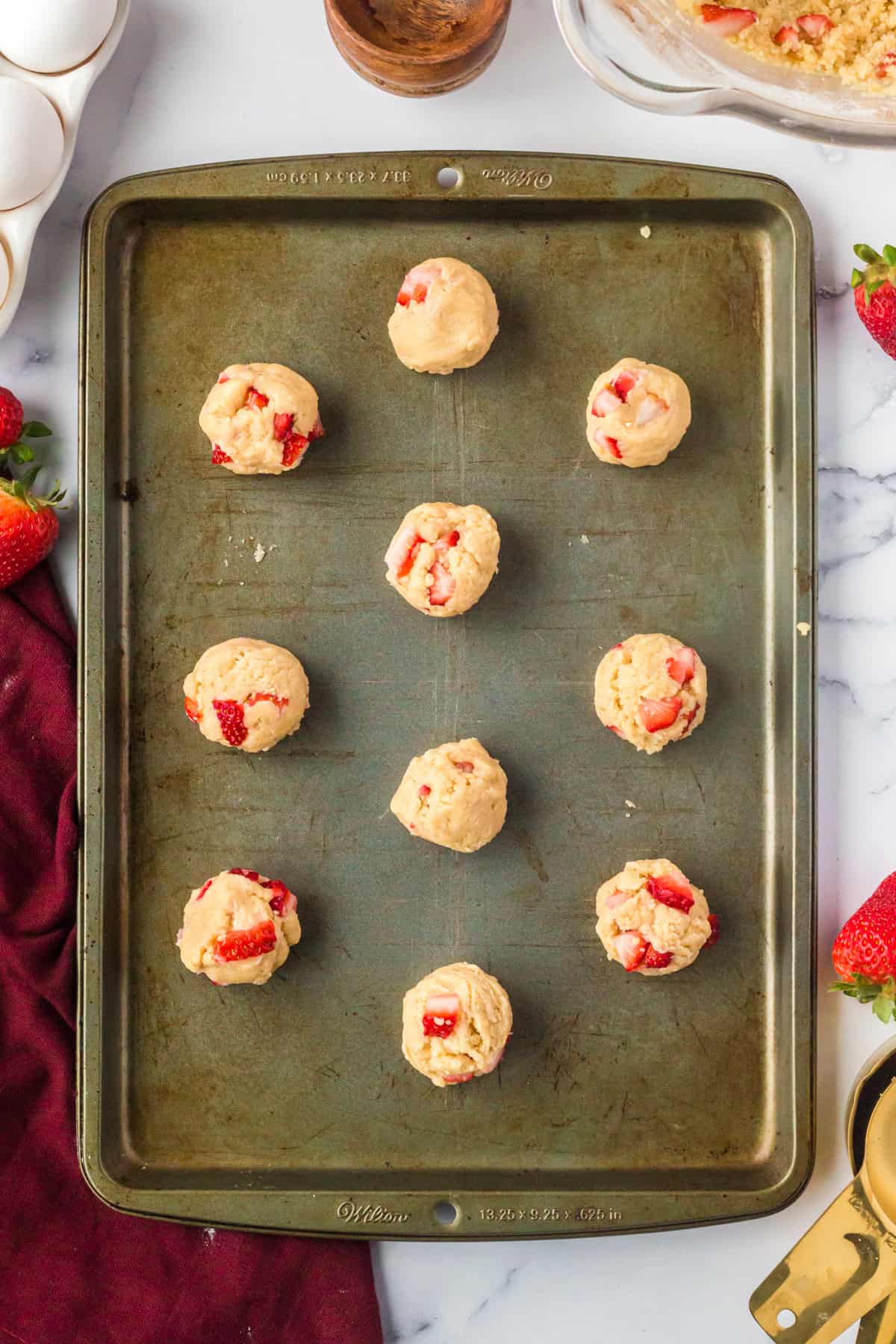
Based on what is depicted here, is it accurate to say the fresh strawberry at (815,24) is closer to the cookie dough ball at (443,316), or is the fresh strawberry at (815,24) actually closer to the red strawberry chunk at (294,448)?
the cookie dough ball at (443,316)

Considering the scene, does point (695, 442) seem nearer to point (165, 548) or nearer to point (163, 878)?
point (165, 548)

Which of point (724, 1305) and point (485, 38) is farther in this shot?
point (724, 1305)

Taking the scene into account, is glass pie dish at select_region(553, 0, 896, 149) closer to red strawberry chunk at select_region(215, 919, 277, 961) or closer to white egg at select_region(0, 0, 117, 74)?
white egg at select_region(0, 0, 117, 74)

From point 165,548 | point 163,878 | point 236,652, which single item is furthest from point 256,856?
point 165,548

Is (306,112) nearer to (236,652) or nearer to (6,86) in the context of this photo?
(6,86)

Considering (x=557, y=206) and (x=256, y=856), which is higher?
(x=557, y=206)

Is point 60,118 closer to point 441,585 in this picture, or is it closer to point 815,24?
point 441,585

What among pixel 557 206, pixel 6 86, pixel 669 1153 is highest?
pixel 6 86

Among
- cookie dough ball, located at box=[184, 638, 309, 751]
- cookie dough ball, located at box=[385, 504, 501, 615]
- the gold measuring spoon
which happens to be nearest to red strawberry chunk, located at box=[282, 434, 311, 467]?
cookie dough ball, located at box=[385, 504, 501, 615]
